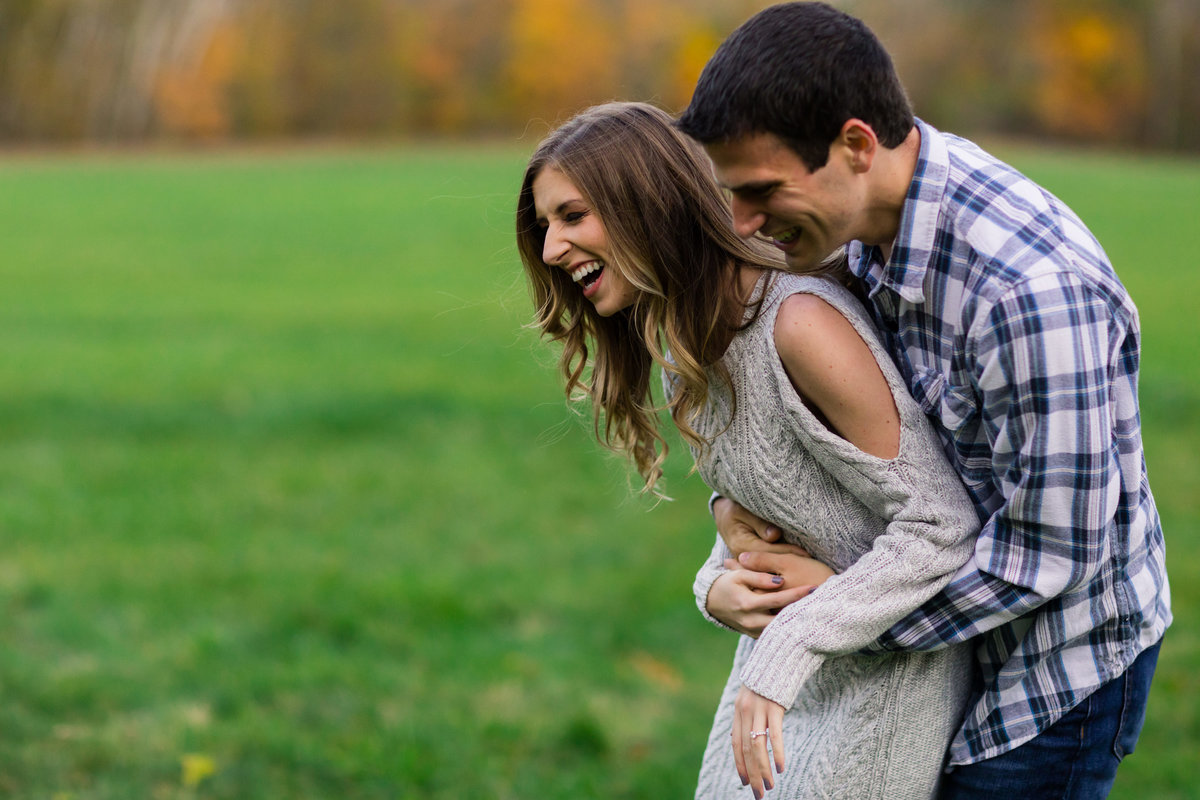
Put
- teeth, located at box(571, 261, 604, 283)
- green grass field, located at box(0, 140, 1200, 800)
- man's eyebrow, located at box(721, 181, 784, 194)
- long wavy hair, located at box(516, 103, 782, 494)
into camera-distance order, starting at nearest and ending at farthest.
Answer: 1. man's eyebrow, located at box(721, 181, 784, 194)
2. long wavy hair, located at box(516, 103, 782, 494)
3. teeth, located at box(571, 261, 604, 283)
4. green grass field, located at box(0, 140, 1200, 800)

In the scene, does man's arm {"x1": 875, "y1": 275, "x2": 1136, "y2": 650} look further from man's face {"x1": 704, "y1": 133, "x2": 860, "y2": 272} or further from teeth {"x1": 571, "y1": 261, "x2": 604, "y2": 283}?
teeth {"x1": 571, "y1": 261, "x2": 604, "y2": 283}

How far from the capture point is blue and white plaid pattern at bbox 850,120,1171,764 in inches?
71.4

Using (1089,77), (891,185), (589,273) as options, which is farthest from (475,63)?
(891,185)

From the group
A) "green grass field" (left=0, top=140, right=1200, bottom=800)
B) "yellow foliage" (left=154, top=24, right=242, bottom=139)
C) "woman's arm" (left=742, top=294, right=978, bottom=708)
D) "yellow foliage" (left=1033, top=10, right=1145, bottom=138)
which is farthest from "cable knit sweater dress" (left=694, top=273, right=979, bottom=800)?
"yellow foliage" (left=1033, top=10, right=1145, bottom=138)

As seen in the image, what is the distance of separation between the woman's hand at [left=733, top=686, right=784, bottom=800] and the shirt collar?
715 millimetres

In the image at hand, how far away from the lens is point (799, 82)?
1817mm

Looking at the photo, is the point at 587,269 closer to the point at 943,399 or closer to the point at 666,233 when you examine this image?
the point at 666,233

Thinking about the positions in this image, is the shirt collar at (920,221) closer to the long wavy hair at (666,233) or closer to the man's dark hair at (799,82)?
the man's dark hair at (799,82)

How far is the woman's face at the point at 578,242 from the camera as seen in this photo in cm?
222

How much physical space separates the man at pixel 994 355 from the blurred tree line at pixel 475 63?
173 ft

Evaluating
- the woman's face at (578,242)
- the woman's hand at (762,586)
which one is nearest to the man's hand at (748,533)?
the woman's hand at (762,586)

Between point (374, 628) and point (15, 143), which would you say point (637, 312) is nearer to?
point (374, 628)

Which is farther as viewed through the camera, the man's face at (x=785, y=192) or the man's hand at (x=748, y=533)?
the man's hand at (x=748, y=533)


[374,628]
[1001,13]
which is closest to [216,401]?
[374,628]
